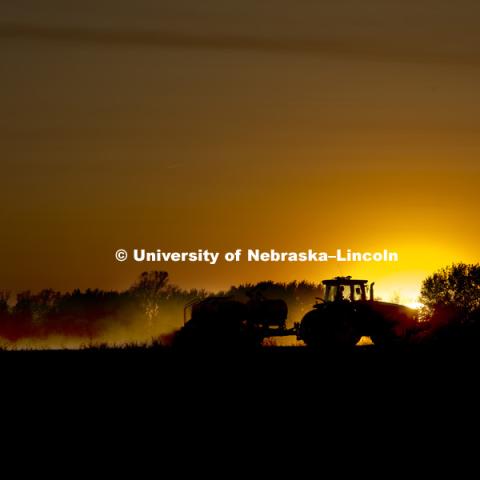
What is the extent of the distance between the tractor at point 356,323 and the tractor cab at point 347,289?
0.40 metres

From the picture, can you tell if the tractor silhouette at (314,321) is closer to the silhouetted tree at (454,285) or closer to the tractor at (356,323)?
the tractor at (356,323)

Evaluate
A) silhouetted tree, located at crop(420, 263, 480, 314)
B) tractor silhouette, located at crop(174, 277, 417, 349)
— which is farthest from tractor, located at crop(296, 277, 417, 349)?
silhouetted tree, located at crop(420, 263, 480, 314)

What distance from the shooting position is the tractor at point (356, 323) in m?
31.5

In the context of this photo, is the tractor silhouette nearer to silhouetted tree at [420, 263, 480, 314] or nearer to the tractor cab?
the tractor cab

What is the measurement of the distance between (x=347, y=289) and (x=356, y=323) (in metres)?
1.43

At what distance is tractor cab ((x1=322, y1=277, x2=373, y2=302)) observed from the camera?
32500 millimetres

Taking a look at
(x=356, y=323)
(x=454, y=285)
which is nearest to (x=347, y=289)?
(x=356, y=323)

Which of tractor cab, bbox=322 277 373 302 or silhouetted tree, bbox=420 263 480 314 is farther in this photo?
silhouetted tree, bbox=420 263 480 314

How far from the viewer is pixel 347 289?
32719 mm

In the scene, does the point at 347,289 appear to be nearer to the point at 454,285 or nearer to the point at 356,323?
the point at 356,323

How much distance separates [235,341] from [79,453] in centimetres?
1981

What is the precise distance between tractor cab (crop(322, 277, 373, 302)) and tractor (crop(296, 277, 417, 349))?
1.32 feet

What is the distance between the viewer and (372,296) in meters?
32.1

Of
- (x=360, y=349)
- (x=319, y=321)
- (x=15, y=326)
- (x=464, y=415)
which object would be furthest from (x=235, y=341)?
(x=15, y=326)
